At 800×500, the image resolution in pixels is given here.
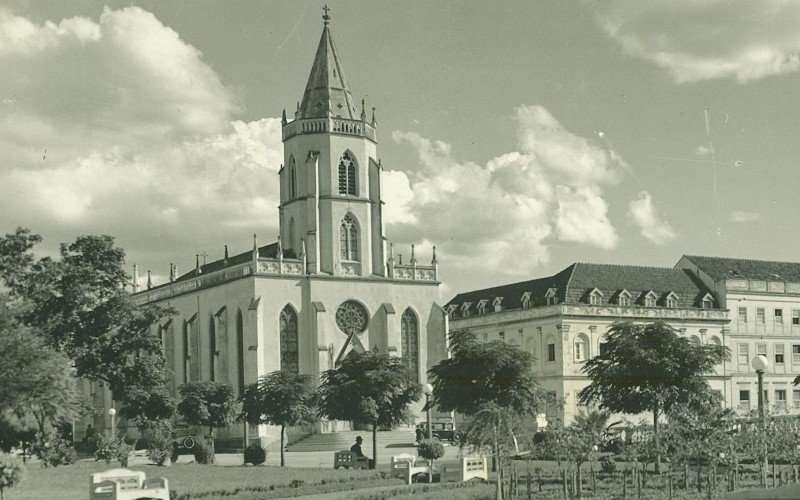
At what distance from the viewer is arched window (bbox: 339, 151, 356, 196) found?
249 ft

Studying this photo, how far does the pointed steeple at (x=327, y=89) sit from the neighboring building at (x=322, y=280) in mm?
88

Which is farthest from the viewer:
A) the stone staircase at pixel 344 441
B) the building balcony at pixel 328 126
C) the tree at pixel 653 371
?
the building balcony at pixel 328 126

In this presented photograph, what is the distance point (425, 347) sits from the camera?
250ft

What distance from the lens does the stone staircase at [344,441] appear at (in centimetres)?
6569

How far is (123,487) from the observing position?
2481 centimetres

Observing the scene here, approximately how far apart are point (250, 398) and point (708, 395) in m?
22.2

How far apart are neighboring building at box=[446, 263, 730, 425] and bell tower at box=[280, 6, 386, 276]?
12.0 metres

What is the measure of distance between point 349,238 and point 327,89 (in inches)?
386

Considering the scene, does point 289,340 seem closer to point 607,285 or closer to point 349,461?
point 607,285

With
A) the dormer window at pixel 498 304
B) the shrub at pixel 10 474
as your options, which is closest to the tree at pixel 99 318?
the shrub at pixel 10 474

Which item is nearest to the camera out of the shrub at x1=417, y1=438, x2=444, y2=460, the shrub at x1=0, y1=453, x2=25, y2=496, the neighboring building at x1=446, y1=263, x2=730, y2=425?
the shrub at x1=0, y1=453, x2=25, y2=496

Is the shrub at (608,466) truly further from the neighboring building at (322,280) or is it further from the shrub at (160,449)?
the neighboring building at (322,280)

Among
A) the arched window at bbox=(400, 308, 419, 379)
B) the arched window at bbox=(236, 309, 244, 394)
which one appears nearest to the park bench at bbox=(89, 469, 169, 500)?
the arched window at bbox=(236, 309, 244, 394)

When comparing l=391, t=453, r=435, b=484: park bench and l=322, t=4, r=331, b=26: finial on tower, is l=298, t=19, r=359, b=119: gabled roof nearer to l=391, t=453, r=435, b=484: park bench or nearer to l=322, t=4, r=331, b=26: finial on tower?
l=322, t=4, r=331, b=26: finial on tower
